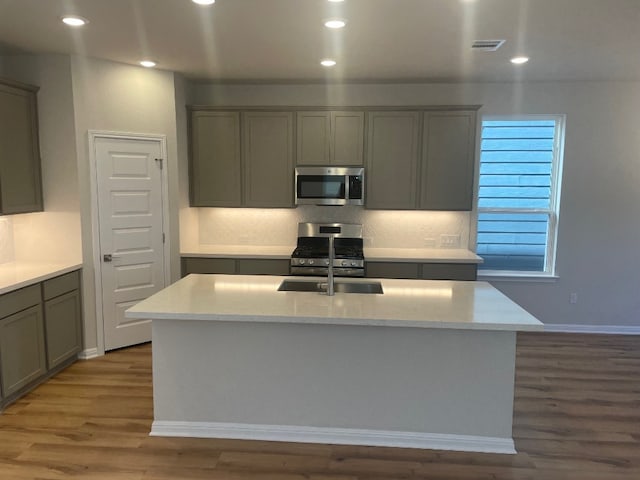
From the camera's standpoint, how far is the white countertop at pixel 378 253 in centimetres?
457

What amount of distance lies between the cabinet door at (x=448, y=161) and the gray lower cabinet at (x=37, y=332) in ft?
10.9

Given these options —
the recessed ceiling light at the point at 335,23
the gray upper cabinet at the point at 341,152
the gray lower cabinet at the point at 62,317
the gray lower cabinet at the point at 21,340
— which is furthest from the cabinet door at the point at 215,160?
the recessed ceiling light at the point at 335,23

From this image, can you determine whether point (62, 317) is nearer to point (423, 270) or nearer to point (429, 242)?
point (423, 270)

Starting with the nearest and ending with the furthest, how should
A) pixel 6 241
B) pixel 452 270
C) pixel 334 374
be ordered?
1. pixel 334 374
2. pixel 6 241
3. pixel 452 270

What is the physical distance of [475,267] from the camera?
15.0 feet

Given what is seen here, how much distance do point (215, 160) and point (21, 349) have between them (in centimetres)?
244

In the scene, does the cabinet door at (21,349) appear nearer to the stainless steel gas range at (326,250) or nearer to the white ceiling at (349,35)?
the white ceiling at (349,35)

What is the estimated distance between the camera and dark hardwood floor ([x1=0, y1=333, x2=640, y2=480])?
2.57 meters

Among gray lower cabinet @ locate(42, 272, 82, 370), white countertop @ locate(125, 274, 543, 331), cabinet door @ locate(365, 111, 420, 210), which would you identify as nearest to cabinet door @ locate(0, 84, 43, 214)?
gray lower cabinet @ locate(42, 272, 82, 370)

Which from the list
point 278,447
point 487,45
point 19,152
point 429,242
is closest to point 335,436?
point 278,447

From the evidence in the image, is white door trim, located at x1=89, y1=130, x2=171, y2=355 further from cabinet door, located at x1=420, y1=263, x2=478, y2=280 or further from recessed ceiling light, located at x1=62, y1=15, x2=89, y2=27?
cabinet door, located at x1=420, y1=263, x2=478, y2=280

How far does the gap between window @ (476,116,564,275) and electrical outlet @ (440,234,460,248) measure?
297 mm

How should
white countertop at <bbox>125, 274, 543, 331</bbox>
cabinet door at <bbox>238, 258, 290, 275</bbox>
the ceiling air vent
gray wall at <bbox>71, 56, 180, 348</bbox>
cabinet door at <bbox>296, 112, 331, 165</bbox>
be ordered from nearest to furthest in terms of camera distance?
white countertop at <bbox>125, 274, 543, 331</bbox>, the ceiling air vent, gray wall at <bbox>71, 56, 180, 348</bbox>, cabinet door at <bbox>238, 258, 290, 275</bbox>, cabinet door at <bbox>296, 112, 331, 165</bbox>

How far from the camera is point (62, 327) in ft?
12.6
